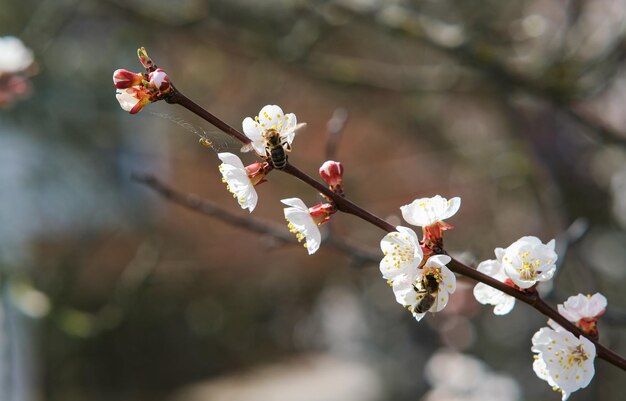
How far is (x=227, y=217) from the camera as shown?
4.60 feet

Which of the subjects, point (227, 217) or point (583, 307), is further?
point (227, 217)

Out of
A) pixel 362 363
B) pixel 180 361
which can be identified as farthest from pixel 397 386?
pixel 180 361

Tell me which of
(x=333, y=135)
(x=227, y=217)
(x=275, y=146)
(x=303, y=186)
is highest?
(x=303, y=186)

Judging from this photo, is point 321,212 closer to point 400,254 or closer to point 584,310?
point 400,254

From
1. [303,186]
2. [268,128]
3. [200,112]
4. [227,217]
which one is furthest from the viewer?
[303,186]

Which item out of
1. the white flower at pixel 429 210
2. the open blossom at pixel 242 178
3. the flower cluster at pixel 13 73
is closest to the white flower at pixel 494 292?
the white flower at pixel 429 210

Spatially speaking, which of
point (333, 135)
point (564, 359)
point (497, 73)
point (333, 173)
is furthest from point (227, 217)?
point (497, 73)

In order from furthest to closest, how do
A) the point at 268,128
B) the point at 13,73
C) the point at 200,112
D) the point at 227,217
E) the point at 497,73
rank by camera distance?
the point at 497,73
the point at 13,73
the point at 227,217
the point at 268,128
the point at 200,112

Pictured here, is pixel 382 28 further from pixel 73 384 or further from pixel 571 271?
pixel 73 384

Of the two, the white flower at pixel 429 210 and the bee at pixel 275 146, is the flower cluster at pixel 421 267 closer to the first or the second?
the white flower at pixel 429 210

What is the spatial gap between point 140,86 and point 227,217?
1.93 ft

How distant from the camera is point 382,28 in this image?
7.10 ft

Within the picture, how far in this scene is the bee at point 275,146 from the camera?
0.85m

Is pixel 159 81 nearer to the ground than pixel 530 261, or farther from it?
farther from it
